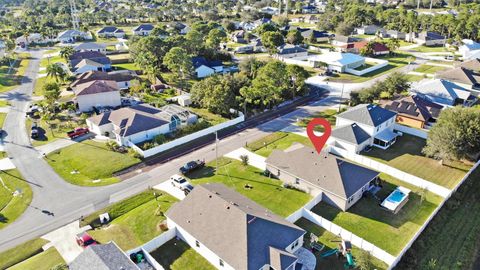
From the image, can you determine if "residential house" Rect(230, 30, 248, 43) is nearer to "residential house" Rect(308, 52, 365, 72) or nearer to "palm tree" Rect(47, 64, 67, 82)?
"residential house" Rect(308, 52, 365, 72)

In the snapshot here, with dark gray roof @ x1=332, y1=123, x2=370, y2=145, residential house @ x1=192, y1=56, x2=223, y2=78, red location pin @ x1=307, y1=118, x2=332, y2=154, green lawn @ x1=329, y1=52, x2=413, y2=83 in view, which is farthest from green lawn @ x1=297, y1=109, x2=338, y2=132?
residential house @ x1=192, y1=56, x2=223, y2=78

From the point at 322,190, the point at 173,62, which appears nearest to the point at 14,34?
the point at 173,62

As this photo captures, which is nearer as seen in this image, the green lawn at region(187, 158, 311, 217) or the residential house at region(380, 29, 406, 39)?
the green lawn at region(187, 158, 311, 217)

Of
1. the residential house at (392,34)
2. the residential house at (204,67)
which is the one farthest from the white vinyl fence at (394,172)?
the residential house at (392,34)

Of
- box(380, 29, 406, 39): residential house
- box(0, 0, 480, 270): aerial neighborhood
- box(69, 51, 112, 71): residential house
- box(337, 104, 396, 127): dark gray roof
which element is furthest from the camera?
box(380, 29, 406, 39): residential house

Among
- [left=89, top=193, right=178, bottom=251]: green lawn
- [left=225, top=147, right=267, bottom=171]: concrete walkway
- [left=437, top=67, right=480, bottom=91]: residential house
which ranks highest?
[left=437, top=67, right=480, bottom=91]: residential house

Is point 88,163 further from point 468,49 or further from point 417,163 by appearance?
point 468,49

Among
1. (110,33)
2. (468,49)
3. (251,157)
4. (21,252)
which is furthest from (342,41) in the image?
(21,252)
